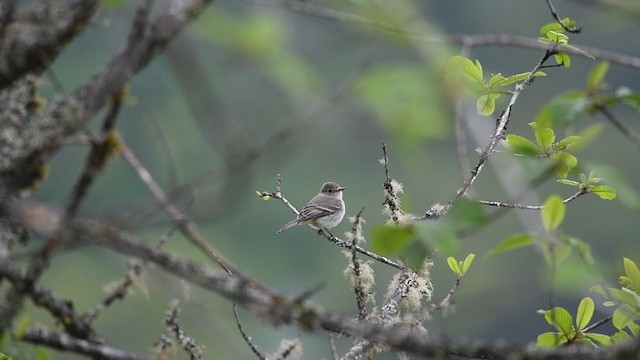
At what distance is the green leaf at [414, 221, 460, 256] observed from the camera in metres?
1.78

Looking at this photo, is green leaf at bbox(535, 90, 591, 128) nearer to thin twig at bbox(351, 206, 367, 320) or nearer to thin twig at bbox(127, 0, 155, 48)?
thin twig at bbox(127, 0, 155, 48)

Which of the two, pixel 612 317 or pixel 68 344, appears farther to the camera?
pixel 612 317

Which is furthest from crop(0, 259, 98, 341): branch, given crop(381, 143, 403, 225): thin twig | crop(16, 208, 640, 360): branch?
crop(381, 143, 403, 225): thin twig

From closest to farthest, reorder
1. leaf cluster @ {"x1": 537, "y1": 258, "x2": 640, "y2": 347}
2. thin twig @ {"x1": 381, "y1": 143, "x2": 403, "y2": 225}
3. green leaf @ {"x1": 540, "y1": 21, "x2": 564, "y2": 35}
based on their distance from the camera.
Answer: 1. green leaf @ {"x1": 540, "y1": 21, "x2": 564, "y2": 35}
2. leaf cluster @ {"x1": 537, "y1": 258, "x2": 640, "y2": 347}
3. thin twig @ {"x1": 381, "y1": 143, "x2": 403, "y2": 225}

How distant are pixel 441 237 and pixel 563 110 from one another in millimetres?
383

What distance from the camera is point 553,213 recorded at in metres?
2.09

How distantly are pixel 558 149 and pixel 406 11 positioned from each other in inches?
45.5

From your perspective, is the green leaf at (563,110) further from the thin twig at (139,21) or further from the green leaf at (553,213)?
the thin twig at (139,21)

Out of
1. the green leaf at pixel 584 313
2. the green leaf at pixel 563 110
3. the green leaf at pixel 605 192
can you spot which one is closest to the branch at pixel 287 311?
the green leaf at pixel 563 110

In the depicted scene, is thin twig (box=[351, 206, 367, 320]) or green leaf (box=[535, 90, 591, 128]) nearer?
green leaf (box=[535, 90, 591, 128])

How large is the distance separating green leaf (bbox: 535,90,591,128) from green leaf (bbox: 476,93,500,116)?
1.11 m

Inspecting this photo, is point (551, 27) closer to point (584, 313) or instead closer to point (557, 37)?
point (557, 37)

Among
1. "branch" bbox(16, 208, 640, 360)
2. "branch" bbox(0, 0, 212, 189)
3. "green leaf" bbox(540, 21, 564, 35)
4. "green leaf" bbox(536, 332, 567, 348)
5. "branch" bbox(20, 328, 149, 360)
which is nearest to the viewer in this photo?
"branch" bbox(16, 208, 640, 360)

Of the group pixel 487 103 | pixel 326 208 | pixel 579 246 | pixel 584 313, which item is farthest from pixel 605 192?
pixel 326 208
